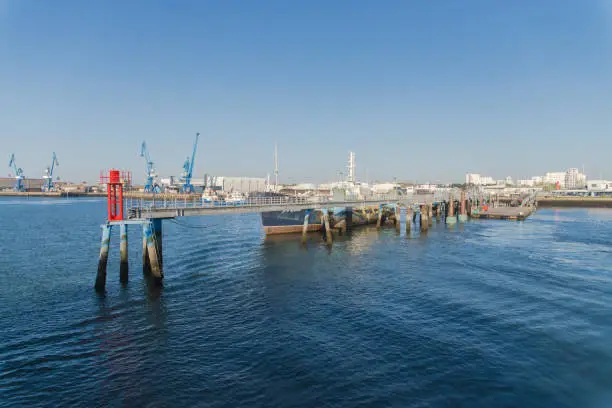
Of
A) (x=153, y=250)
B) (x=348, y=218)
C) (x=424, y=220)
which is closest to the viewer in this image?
(x=153, y=250)

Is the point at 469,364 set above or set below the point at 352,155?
below

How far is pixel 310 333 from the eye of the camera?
20.5 metres

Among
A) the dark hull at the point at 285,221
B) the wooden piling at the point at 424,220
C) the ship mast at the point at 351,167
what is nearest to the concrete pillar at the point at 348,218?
the dark hull at the point at 285,221

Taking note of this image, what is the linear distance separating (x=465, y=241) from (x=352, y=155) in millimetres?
34827

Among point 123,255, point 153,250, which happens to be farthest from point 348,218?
point 123,255

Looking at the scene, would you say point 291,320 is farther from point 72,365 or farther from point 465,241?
point 465,241

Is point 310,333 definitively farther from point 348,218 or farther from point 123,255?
point 348,218

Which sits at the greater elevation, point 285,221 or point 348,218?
point 285,221

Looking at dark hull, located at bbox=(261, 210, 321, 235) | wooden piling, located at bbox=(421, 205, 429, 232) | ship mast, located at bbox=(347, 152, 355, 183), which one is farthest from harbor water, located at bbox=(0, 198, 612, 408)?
ship mast, located at bbox=(347, 152, 355, 183)

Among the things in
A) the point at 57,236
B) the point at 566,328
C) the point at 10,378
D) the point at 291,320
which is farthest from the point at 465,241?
the point at 57,236

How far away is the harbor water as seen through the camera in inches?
586

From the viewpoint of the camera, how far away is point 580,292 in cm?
A: 2816

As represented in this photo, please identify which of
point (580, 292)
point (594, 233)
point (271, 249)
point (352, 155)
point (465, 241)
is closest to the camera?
point (580, 292)

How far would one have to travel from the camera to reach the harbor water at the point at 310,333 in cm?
1488
